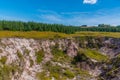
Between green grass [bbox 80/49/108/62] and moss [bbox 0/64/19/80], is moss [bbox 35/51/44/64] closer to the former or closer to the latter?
moss [bbox 0/64/19/80]

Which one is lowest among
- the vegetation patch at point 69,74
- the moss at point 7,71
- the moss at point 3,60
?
the vegetation patch at point 69,74

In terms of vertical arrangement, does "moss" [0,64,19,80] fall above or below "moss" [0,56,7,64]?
below

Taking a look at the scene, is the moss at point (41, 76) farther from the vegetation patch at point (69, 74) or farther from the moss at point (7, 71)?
the moss at point (7, 71)

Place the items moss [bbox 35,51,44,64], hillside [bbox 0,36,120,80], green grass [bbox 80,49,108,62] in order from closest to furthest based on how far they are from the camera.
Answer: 1. hillside [bbox 0,36,120,80]
2. moss [bbox 35,51,44,64]
3. green grass [bbox 80,49,108,62]

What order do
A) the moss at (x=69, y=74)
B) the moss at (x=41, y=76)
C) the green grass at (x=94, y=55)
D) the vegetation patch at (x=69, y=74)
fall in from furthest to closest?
1. the green grass at (x=94, y=55)
2. the moss at (x=69, y=74)
3. the vegetation patch at (x=69, y=74)
4. the moss at (x=41, y=76)

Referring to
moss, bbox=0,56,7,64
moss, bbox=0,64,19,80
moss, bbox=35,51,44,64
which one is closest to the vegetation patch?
moss, bbox=35,51,44,64

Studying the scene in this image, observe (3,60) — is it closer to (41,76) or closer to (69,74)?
(41,76)

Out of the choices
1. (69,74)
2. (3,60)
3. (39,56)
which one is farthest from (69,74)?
(3,60)

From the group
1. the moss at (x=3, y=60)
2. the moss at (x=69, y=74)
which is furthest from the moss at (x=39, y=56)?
the moss at (x=3, y=60)

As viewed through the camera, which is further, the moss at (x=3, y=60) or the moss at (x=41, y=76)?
the moss at (x=41, y=76)
